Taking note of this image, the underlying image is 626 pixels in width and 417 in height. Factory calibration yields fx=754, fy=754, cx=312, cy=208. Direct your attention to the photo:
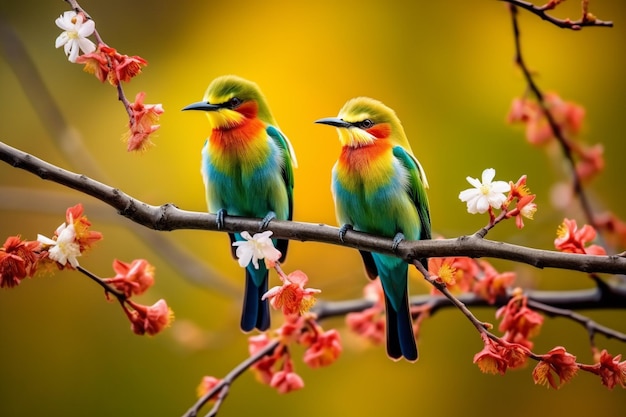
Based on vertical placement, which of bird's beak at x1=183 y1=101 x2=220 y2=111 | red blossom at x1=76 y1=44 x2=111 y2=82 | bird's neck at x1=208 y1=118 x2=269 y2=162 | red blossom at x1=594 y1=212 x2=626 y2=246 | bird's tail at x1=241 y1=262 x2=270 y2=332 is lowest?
red blossom at x1=594 y1=212 x2=626 y2=246

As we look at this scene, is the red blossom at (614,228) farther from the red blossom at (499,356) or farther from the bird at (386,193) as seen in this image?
the red blossom at (499,356)

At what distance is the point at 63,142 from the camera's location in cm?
130

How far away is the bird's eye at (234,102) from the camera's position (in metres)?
0.85

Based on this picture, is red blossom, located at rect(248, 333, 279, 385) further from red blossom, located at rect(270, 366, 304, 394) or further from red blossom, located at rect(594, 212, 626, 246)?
red blossom, located at rect(594, 212, 626, 246)

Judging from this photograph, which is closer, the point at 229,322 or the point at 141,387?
the point at 229,322

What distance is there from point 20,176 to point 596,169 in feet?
4.69

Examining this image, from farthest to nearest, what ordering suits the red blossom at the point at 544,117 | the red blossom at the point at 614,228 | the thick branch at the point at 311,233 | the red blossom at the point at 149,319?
1. the red blossom at the point at 614,228
2. the red blossom at the point at 544,117
3. the red blossom at the point at 149,319
4. the thick branch at the point at 311,233

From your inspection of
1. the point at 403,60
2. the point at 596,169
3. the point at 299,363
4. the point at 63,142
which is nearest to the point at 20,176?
the point at 63,142

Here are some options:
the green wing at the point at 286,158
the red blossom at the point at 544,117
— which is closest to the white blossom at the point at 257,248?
the green wing at the point at 286,158

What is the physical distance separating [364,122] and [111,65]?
278mm

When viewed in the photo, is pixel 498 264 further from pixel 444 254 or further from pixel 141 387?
pixel 444 254

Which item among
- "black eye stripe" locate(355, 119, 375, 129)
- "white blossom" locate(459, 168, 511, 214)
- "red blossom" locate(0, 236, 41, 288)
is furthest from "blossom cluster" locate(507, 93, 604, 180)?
"red blossom" locate(0, 236, 41, 288)

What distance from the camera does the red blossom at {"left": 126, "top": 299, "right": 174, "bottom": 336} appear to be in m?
0.76

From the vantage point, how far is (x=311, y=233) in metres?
0.73
